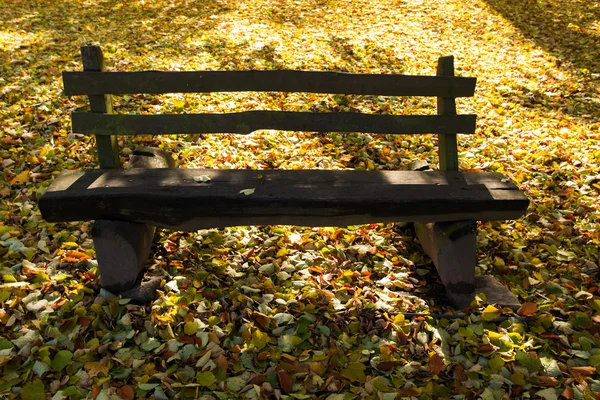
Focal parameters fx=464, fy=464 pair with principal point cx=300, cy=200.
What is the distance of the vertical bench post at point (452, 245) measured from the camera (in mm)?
3289

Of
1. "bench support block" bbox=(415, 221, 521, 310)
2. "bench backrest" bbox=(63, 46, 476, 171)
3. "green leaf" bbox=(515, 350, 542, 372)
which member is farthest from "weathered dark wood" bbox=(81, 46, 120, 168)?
"green leaf" bbox=(515, 350, 542, 372)

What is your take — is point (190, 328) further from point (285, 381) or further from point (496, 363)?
point (496, 363)

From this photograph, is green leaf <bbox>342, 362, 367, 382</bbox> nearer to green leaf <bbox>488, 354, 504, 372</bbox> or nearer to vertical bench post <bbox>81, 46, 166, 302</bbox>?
green leaf <bbox>488, 354, 504, 372</bbox>

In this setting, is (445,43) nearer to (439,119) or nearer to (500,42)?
(500,42)

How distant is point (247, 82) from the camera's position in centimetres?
323

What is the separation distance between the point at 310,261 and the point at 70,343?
1.77m

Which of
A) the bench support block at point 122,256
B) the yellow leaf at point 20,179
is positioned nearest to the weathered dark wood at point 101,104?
the bench support block at point 122,256

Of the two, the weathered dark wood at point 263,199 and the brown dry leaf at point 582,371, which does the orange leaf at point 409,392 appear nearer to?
the brown dry leaf at point 582,371

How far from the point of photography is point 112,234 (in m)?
3.11

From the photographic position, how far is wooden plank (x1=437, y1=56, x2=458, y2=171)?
3467mm

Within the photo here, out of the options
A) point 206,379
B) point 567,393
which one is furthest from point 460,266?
point 206,379

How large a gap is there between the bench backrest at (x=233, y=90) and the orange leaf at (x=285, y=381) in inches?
63.5

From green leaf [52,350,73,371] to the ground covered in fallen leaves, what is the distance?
0.05 feet

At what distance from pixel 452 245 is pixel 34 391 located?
275cm
